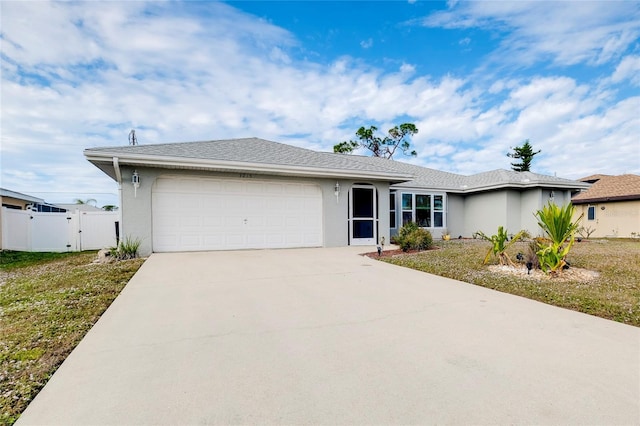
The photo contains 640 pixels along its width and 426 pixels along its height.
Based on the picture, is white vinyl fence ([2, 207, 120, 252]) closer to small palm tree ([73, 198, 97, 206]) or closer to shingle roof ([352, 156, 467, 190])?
shingle roof ([352, 156, 467, 190])

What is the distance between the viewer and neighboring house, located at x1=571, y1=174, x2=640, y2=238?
18.5 meters

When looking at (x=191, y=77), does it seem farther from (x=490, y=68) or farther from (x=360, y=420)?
(x=360, y=420)

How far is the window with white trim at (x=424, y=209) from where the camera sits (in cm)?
1507

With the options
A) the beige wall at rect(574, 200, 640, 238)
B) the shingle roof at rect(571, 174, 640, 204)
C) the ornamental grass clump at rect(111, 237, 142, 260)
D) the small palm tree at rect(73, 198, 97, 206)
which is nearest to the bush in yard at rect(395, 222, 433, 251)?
the ornamental grass clump at rect(111, 237, 142, 260)

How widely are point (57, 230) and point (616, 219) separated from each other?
3042 centimetres

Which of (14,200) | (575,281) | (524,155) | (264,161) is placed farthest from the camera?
(524,155)

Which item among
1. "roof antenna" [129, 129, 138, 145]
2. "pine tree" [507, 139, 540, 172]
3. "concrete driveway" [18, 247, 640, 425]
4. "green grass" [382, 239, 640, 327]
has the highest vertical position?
"pine tree" [507, 139, 540, 172]

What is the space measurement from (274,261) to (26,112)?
14.8 metres

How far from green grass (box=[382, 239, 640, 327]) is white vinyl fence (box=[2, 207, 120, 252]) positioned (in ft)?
40.4

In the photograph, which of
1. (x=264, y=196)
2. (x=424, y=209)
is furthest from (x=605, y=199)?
(x=264, y=196)

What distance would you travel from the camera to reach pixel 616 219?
1939cm

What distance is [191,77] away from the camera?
1291cm

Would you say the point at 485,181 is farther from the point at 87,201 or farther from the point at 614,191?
the point at 87,201

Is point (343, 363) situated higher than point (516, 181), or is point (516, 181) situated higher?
point (516, 181)
